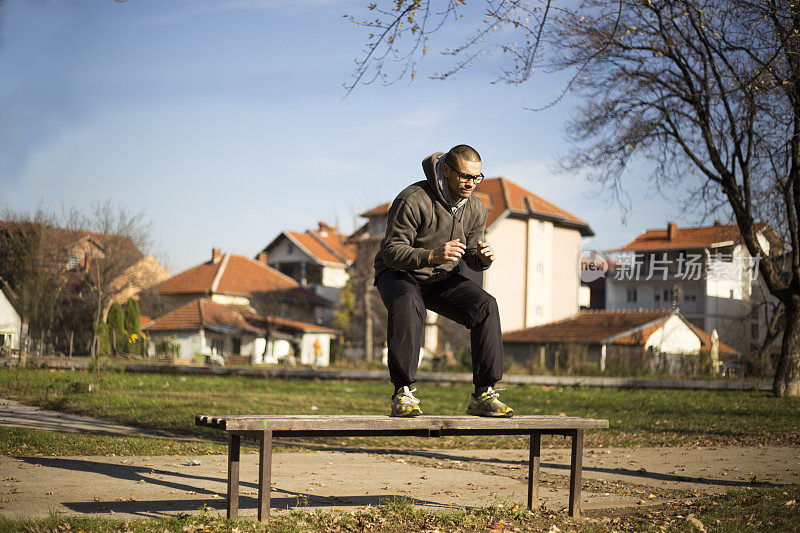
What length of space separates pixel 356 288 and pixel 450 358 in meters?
17.5

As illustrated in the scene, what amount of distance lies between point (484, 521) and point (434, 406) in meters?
11.1

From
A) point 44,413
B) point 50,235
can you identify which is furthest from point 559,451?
point 50,235

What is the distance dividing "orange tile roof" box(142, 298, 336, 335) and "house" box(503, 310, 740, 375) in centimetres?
2088

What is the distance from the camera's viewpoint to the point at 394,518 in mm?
5102

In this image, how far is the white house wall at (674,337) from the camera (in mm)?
42469

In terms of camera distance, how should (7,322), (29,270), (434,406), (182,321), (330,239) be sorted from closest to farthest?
(434,406) → (29,270) → (7,322) → (182,321) → (330,239)

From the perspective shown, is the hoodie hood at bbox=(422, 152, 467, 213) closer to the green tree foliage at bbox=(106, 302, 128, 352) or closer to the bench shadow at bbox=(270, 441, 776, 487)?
the bench shadow at bbox=(270, 441, 776, 487)

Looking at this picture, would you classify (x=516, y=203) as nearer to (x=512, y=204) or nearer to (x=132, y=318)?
(x=512, y=204)

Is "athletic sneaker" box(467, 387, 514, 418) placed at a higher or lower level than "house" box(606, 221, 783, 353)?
lower

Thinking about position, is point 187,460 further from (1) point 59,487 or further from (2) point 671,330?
(2) point 671,330

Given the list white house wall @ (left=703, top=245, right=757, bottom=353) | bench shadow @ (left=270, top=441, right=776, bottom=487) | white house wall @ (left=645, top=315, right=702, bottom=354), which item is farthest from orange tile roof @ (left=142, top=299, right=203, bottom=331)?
bench shadow @ (left=270, top=441, right=776, bottom=487)

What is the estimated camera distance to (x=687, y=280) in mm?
61906

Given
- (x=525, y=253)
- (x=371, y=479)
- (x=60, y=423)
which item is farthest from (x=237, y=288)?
(x=371, y=479)

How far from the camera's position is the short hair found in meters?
5.39
